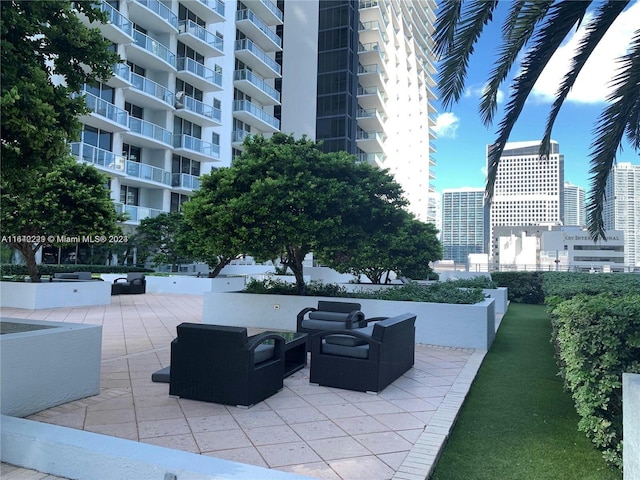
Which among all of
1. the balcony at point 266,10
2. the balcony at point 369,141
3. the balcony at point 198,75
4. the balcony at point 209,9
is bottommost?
the balcony at point 198,75

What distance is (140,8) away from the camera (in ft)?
84.5

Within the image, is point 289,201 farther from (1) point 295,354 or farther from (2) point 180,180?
(2) point 180,180

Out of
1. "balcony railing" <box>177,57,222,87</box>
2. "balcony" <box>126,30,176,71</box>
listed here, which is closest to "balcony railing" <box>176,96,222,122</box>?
"balcony railing" <box>177,57,222,87</box>

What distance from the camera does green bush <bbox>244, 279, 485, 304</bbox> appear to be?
9.06 meters

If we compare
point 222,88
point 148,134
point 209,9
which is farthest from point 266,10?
point 148,134

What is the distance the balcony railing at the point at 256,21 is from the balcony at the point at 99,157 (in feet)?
55.6

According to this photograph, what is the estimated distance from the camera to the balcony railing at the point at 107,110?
22.7 meters

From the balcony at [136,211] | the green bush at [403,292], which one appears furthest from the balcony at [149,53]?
the green bush at [403,292]

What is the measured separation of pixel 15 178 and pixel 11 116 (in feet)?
2.65

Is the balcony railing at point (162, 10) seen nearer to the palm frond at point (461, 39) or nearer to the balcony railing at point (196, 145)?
the balcony railing at point (196, 145)

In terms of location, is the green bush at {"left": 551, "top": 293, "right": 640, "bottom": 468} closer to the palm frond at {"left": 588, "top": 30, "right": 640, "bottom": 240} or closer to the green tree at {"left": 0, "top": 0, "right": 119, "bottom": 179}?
the palm frond at {"left": 588, "top": 30, "right": 640, "bottom": 240}

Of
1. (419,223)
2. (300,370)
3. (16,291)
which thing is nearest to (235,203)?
(300,370)

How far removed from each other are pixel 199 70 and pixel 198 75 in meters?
0.47

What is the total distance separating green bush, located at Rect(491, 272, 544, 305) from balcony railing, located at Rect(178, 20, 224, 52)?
23.9m
